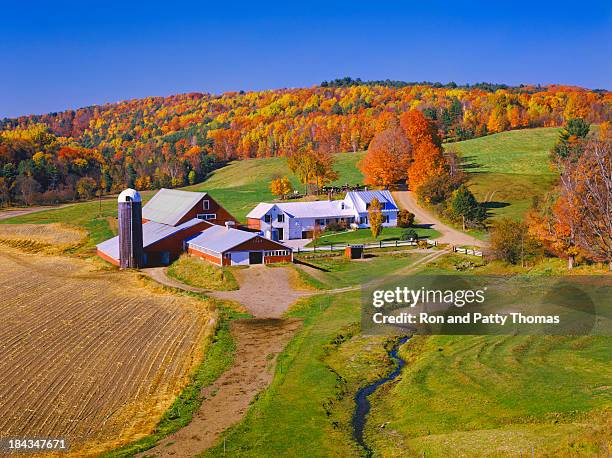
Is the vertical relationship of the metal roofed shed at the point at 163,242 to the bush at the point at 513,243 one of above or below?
below

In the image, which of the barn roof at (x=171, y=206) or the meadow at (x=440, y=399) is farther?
the barn roof at (x=171, y=206)

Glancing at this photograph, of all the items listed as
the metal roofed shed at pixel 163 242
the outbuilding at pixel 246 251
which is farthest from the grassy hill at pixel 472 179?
the outbuilding at pixel 246 251

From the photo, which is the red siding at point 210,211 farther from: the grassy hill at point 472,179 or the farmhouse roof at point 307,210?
the grassy hill at point 472,179

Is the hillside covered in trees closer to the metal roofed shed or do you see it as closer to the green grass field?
the green grass field

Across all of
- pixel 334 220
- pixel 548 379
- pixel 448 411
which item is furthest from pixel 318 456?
pixel 334 220

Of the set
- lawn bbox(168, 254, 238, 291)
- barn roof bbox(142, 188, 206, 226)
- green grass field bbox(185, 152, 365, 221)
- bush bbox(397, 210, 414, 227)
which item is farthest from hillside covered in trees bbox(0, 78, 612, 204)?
lawn bbox(168, 254, 238, 291)

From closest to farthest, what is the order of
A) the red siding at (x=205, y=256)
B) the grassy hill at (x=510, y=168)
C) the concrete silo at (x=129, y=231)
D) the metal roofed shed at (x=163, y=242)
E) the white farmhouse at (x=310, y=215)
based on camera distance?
the red siding at (x=205, y=256), the concrete silo at (x=129, y=231), the metal roofed shed at (x=163, y=242), the white farmhouse at (x=310, y=215), the grassy hill at (x=510, y=168)

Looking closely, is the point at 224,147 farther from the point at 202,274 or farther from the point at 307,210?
the point at 202,274

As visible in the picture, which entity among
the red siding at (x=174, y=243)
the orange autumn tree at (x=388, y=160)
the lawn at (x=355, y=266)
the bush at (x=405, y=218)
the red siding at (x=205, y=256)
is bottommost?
the lawn at (x=355, y=266)
